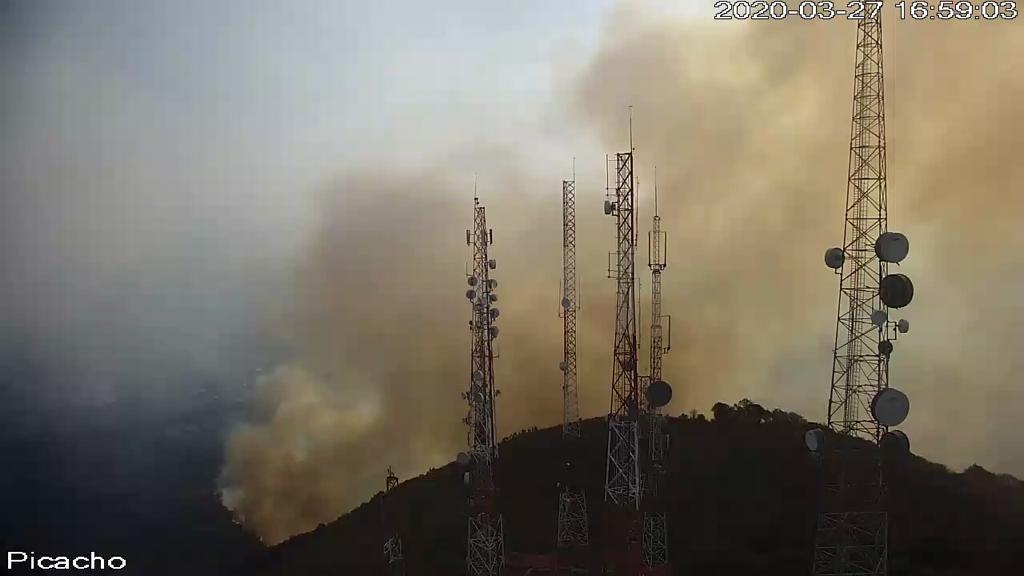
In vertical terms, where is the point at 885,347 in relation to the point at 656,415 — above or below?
below

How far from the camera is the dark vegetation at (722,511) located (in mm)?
10031

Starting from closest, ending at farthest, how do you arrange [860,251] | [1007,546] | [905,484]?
[860,251] < [1007,546] < [905,484]

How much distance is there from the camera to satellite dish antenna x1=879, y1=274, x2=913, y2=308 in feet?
27.3

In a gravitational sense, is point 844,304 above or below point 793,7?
below

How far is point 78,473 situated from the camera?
1194 centimetres

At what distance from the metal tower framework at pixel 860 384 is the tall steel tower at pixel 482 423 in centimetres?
381

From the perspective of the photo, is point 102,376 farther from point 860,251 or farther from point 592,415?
point 860,251

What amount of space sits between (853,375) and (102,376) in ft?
33.2

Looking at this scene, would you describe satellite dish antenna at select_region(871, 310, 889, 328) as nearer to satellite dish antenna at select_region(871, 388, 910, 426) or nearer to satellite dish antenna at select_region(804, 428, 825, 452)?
satellite dish antenna at select_region(871, 388, 910, 426)

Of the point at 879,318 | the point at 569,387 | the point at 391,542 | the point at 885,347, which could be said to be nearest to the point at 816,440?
the point at 885,347

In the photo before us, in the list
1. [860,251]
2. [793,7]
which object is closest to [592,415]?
[860,251]

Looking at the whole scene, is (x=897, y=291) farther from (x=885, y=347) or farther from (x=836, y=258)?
(x=836, y=258)

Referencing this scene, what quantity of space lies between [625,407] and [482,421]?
2.13 m

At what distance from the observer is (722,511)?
1162 centimetres
